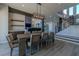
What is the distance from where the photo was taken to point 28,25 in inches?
215

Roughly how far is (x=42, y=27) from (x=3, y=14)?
1.97m

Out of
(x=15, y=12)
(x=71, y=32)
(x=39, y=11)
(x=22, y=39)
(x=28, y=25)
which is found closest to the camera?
(x=22, y=39)

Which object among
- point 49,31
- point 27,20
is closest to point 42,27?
point 49,31

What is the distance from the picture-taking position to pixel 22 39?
3828 millimetres

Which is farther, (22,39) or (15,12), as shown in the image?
(15,12)

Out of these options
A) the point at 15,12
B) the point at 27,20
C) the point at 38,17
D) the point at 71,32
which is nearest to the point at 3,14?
the point at 15,12

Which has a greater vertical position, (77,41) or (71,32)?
(71,32)

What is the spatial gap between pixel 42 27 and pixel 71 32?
2554 mm

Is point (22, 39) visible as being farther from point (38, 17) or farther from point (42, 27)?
point (38, 17)

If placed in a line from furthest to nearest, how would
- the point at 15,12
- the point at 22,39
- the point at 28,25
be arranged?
the point at 28,25 → the point at 15,12 → the point at 22,39

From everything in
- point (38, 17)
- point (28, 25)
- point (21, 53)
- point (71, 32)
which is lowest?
point (21, 53)

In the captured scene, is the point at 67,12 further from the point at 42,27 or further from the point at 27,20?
the point at 27,20

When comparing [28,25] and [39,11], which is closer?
[28,25]

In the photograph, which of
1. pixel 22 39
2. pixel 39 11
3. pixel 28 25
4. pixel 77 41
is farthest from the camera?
pixel 77 41
